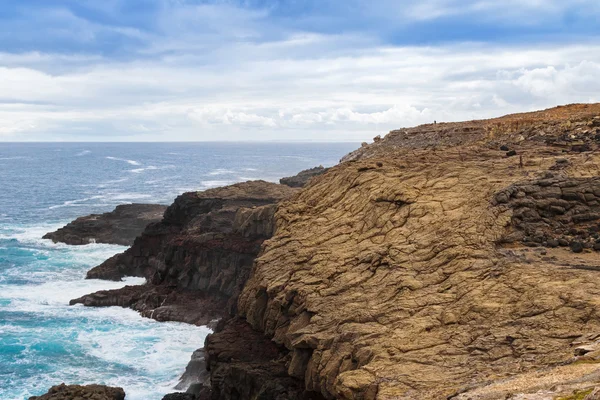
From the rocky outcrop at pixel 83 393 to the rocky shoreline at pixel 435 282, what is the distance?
421 cm

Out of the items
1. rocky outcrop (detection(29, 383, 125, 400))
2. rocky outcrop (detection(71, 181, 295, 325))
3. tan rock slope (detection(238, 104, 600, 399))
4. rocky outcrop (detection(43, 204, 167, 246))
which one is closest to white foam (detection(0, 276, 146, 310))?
rocky outcrop (detection(71, 181, 295, 325))

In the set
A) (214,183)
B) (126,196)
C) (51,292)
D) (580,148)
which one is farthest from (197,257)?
(214,183)

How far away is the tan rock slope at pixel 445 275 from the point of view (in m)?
17.9

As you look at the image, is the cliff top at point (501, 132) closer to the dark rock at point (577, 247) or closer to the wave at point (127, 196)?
the dark rock at point (577, 247)

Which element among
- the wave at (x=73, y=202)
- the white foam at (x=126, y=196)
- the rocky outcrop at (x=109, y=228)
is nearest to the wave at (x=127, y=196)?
the white foam at (x=126, y=196)

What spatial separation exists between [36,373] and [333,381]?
941 inches

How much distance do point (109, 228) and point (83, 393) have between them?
46.4 meters

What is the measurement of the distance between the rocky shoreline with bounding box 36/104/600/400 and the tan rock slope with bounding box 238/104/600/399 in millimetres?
64

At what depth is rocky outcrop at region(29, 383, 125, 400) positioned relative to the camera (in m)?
30.8

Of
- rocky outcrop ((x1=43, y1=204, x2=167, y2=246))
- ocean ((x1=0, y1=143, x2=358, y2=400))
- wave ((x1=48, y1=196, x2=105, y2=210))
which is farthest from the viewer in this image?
wave ((x1=48, y1=196, x2=105, y2=210))

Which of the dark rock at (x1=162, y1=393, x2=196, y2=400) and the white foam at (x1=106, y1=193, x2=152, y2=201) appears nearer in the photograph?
the dark rock at (x1=162, y1=393, x2=196, y2=400)

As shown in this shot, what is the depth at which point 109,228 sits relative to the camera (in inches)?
2980

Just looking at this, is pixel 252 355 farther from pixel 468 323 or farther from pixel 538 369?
pixel 538 369

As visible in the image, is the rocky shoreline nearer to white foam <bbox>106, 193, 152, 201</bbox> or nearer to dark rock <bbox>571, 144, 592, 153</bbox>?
dark rock <bbox>571, 144, 592, 153</bbox>
